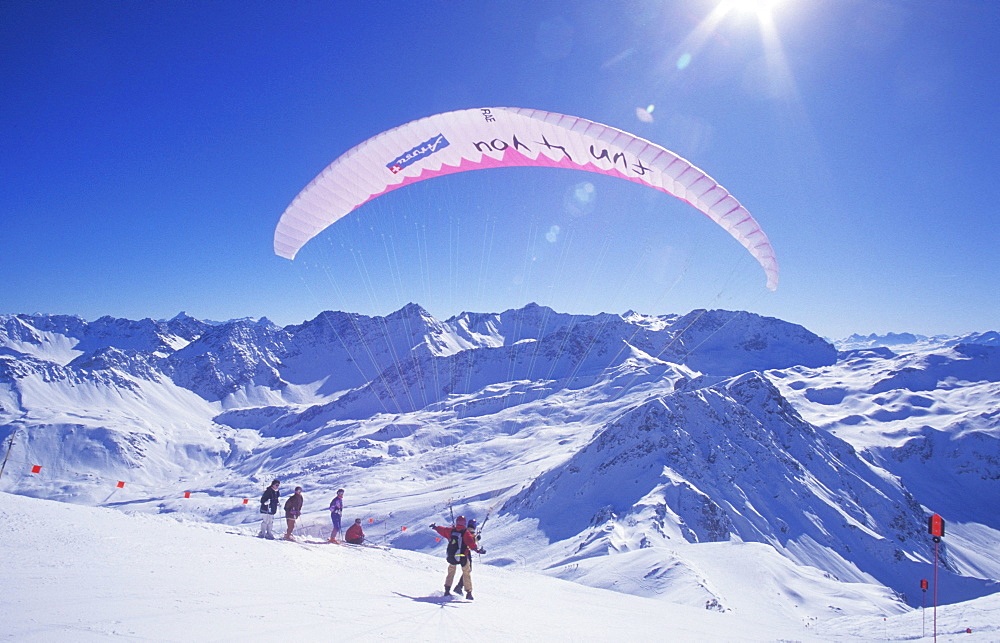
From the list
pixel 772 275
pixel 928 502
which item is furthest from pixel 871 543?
pixel 772 275

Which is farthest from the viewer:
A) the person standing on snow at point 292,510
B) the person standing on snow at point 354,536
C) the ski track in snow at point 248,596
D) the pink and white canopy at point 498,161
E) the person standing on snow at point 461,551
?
the person standing on snow at point 354,536

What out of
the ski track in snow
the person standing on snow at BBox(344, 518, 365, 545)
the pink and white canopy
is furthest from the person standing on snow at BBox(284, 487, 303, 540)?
the pink and white canopy

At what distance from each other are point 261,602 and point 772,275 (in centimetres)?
1429

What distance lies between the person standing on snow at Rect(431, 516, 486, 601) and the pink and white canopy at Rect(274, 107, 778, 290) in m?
9.43

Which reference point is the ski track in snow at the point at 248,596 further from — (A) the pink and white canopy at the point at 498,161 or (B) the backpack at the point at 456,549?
(A) the pink and white canopy at the point at 498,161

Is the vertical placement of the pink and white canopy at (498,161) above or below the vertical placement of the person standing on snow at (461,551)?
above

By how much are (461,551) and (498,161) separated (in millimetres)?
10729

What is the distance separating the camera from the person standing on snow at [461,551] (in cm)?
905

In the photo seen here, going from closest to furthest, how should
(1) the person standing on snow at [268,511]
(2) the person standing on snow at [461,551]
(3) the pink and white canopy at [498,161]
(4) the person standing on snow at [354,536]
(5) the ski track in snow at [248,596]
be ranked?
(5) the ski track in snow at [248,596] → (2) the person standing on snow at [461,551] → (1) the person standing on snow at [268,511] → (3) the pink and white canopy at [498,161] → (4) the person standing on snow at [354,536]

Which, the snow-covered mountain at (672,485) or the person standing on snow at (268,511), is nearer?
the person standing on snow at (268,511)

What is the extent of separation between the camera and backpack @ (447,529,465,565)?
9.05 meters

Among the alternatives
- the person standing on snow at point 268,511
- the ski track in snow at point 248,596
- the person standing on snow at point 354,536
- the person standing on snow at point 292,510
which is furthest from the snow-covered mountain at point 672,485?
the person standing on snow at point 268,511

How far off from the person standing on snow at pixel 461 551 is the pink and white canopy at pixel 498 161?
371 inches

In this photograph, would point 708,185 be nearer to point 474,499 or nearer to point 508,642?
point 508,642
